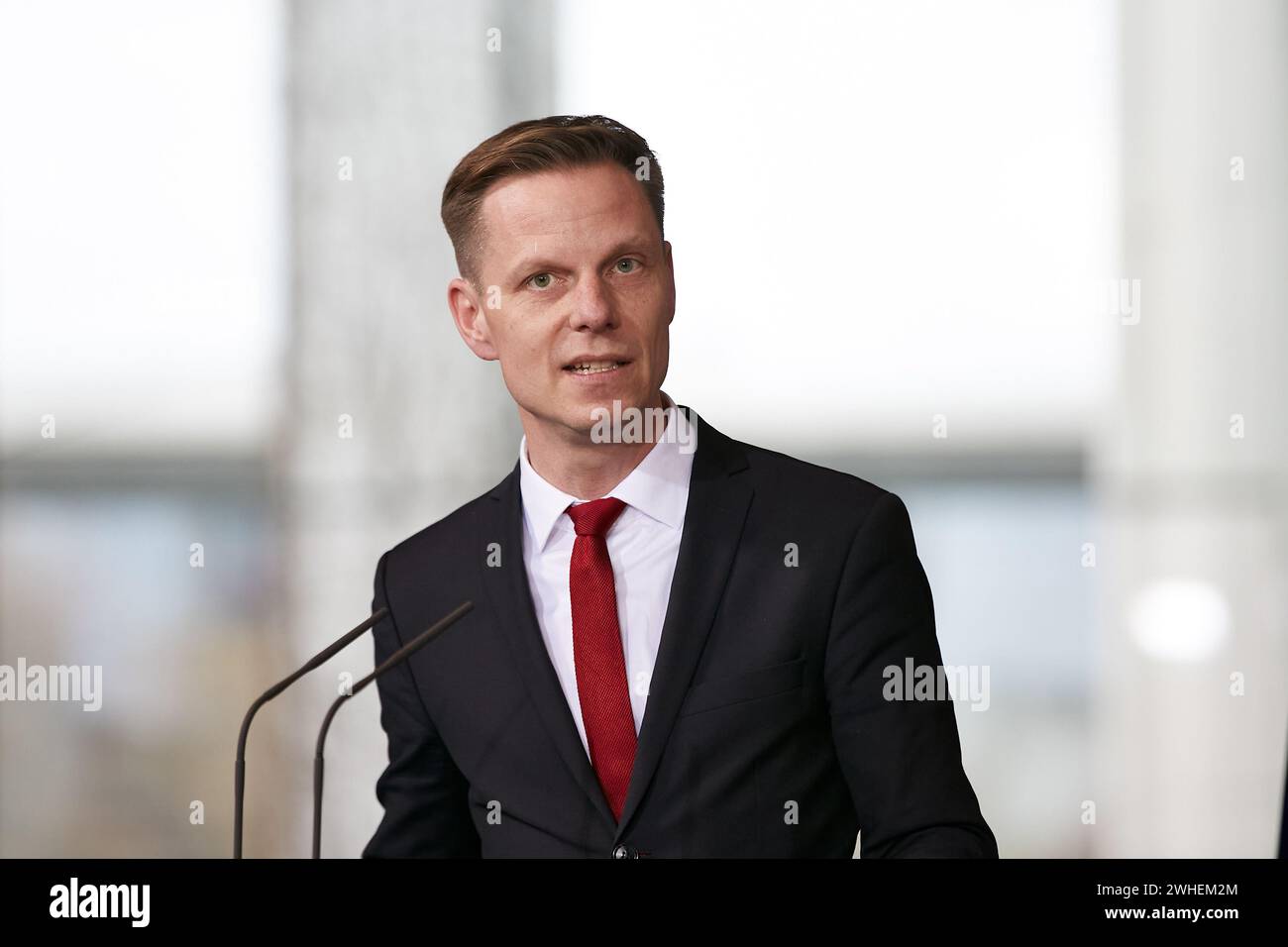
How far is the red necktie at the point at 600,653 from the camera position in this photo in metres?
1.49

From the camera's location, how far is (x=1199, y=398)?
236 centimetres

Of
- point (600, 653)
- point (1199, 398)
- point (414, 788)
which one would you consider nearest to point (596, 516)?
point (600, 653)

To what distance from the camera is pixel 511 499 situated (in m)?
1.61

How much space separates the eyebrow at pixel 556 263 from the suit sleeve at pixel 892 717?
403 mm

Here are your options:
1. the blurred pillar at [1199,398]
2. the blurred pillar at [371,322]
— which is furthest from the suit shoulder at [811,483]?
the blurred pillar at [1199,398]

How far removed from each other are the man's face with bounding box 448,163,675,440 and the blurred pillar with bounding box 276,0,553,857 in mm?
A: 600

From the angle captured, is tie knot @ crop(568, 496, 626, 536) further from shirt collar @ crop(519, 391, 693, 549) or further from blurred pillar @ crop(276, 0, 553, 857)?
blurred pillar @ crop(276, 0, 553, 857)

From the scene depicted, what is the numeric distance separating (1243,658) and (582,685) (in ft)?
4.59

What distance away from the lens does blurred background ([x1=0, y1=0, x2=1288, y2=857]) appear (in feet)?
6.88

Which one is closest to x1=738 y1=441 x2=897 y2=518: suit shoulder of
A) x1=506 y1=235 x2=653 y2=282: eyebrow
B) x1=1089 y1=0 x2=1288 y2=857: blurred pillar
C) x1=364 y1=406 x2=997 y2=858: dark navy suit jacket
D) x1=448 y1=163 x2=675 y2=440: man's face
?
x1=364 y1=406 x2=997 y2=858: dark navy suit jacket
